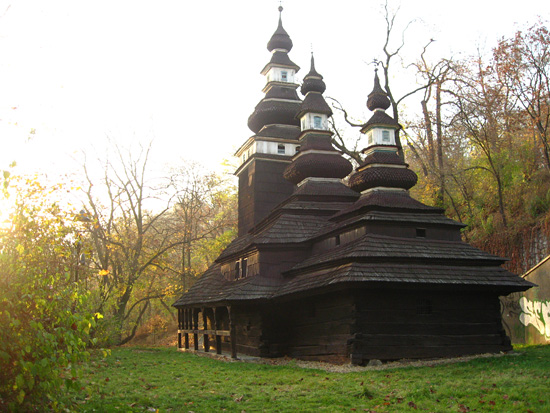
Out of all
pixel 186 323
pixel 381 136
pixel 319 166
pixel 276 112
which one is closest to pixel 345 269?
pixel 381 136

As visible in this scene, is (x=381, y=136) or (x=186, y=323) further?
(x=186, y=323)

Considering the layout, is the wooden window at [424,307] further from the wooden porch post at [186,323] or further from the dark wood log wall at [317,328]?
the wooden porch post at [186,323]

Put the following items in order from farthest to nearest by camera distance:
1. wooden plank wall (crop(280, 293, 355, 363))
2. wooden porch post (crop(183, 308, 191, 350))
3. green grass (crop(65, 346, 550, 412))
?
wooden porch post (crop(183, 308, 191, 350)) < wooden plank wall (crop(280, 293, 355, 363)) < green grass (crop(65, 346, 550, 412))

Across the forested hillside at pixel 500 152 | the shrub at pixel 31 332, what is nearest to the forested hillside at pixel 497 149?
the forested hillside at pixel 500 152

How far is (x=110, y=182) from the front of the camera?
31.5 meters

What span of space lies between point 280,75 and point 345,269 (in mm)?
14938

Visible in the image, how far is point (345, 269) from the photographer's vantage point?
1500 cm

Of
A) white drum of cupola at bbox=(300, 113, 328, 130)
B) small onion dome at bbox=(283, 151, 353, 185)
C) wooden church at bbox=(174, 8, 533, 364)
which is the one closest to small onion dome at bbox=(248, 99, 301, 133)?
wooden church at bbox=(174, 8, 533, 364)

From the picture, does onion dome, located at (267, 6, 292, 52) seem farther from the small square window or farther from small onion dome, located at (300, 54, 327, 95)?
the small square window

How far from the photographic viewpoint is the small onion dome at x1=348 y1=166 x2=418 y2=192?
718 inches

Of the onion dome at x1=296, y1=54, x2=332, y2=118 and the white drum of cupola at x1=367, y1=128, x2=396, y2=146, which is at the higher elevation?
the onion dome at x1=296, y1=54, x2=332, y2=118

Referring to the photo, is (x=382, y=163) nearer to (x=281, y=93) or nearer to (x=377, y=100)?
(x=377, y=100)

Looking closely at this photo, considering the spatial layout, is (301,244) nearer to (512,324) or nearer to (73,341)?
(512,324)

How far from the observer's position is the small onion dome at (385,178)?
59.8 ft
